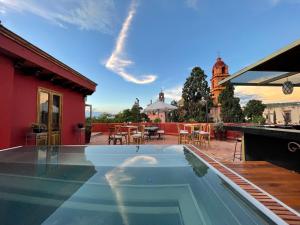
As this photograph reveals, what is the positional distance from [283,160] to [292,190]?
4.14 ft

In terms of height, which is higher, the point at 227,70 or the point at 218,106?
the point at 227,70

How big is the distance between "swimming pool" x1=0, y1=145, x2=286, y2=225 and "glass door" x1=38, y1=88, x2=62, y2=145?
8.71ft

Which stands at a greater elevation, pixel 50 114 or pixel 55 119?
pixel 50 114

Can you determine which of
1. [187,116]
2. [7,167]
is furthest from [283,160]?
[187,116]

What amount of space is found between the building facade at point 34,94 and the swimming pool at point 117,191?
62.2 inches

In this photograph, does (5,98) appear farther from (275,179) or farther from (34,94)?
(275,179)

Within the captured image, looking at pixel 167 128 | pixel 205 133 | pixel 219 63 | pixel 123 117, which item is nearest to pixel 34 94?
pixel 205 133

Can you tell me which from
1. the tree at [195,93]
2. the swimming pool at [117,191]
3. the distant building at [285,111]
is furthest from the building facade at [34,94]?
the tree at [195,93]

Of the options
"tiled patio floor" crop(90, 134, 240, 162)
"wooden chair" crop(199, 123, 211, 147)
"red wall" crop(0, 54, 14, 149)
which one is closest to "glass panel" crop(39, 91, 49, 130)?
"red wall" crop(0, 54, 14, 149)

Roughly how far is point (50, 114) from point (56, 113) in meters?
0.39

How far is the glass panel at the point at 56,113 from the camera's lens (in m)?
6.01

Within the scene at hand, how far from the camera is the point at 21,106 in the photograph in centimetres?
462

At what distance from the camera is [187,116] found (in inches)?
903

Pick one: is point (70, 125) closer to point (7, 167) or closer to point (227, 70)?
point (7, 167)
